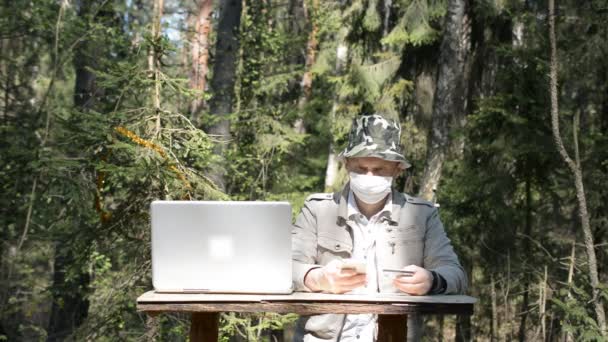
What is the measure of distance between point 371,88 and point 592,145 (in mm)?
5620

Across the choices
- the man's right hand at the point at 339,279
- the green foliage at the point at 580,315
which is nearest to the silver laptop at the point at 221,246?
the man's right hand at the point at 339,279

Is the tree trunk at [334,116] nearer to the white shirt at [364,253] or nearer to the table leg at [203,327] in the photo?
the white shirt at [364,253]

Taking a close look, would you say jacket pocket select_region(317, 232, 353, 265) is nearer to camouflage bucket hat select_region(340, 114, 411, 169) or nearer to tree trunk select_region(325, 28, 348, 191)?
camouflage bucket hat select_region(340, 114, 411, 169)

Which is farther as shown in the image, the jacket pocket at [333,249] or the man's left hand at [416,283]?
the jacket pocket at [333,249]

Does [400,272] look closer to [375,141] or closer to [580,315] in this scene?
[375,141]

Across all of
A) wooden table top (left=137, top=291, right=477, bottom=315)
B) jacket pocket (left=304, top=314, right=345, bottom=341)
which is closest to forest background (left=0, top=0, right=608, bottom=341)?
jacket pocket (left=304, top=314, right=345, bottom=341)

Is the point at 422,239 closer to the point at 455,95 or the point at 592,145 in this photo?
the point at 592,145

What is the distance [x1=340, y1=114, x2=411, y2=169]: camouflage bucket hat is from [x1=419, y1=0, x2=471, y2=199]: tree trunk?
24.2ft

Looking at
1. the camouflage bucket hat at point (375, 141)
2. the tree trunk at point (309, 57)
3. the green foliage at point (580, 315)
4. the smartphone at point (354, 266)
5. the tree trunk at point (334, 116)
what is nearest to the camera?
the smartphone at point (354, 266)

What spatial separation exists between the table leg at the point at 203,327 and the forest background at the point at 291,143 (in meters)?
3.04

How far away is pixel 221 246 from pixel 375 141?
3.73 ft

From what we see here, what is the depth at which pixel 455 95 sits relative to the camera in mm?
11539

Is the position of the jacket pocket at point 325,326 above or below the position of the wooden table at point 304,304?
below

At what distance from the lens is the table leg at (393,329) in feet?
11.5
